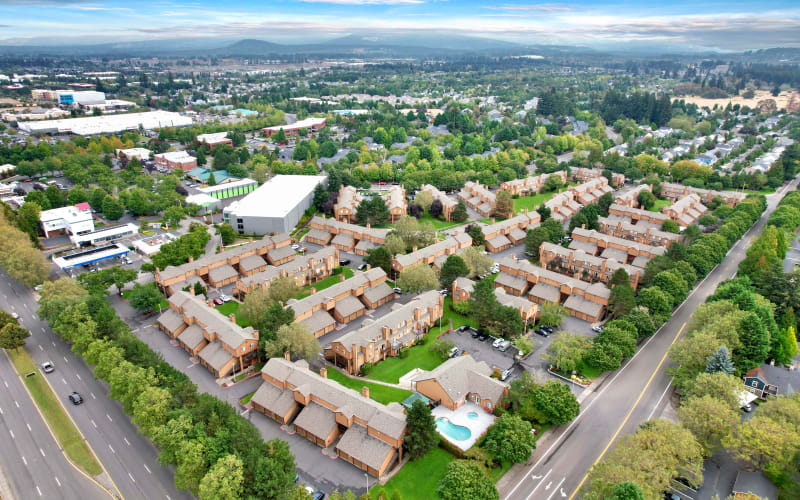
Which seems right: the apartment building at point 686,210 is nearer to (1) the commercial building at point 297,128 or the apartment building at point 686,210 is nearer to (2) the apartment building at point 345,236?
(2) the apartment building at point 345,236

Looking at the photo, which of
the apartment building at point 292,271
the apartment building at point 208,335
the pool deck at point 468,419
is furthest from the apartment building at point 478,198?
the pool deck at point 468,419

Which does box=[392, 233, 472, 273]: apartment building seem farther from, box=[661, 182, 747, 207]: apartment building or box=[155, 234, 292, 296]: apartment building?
box=[661, 182, 747, 207]: apartment building

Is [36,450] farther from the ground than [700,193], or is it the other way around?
[700,193]

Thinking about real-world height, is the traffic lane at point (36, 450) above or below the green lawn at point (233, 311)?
below

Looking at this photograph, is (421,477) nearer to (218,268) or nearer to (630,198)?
(218,268)

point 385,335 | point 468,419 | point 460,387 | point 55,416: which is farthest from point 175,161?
point 468,419

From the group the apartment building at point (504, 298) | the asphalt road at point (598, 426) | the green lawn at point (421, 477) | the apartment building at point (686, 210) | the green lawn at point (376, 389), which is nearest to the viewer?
the green lawn at point (421, 477)
